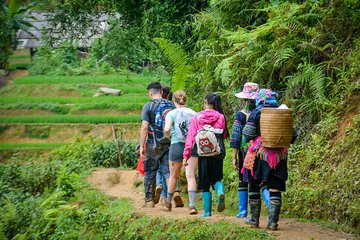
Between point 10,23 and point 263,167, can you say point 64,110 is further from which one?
point 10,23

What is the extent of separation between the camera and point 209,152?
9.18 metres

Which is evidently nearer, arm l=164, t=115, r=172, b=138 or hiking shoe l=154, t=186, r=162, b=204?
arm l=164, t=115, r=172, b=138

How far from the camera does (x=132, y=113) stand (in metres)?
30.8

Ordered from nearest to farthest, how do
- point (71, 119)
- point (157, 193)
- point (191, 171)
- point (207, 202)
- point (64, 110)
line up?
point (207, 202)
point (191, 171)
point (157, 193)
point (71, 119)
point (64, 110)

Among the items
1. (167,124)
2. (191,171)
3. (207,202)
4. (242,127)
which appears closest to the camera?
(242,127)

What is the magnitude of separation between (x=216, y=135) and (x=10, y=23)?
16.1 ft

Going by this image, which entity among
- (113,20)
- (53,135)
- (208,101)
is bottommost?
(53,135)

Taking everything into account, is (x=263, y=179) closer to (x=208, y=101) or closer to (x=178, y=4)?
(x=208, y=101)

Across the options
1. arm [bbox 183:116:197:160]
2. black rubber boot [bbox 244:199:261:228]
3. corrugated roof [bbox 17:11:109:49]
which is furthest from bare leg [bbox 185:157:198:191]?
corrugated roof [bbox 17:11:109:49]

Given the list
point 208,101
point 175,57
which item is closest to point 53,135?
point 175,57

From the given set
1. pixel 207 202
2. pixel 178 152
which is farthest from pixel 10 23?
pixel 178 152

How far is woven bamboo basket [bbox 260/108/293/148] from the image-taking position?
799 centimetres

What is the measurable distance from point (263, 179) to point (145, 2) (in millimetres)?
8199

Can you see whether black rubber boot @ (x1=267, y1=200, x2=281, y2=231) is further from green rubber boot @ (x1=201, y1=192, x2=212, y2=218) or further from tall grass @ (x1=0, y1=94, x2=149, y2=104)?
tall grass @ (x1=0, y1=94, x2=149, y2=104)
